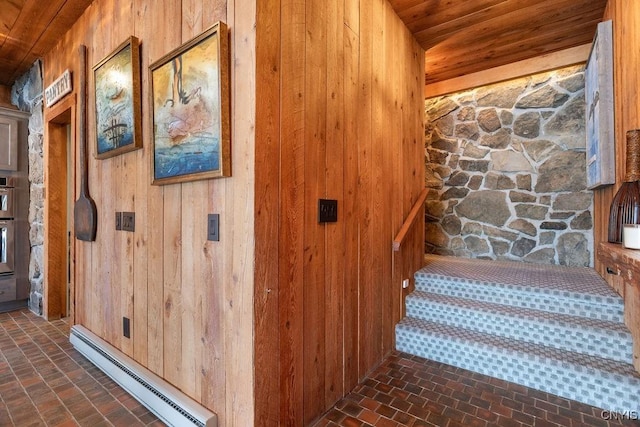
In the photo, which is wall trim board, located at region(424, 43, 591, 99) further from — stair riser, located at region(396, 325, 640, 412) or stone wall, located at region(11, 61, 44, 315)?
stone wall, located at region(11, 61, 44, 315)

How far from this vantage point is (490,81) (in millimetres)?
3574

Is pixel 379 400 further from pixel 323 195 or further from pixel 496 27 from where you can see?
pixel 496 27

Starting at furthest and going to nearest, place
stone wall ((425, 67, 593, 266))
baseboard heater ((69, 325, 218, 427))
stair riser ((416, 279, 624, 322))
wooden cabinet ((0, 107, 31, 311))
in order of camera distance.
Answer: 1. wooden cabinet ((0, 107, 31, 311))
2. stone wall ((425, 67, 593, 266))
3. stair riser ((416, 279, 624, 322))
4. baseboard heater ((69, 325, 218, 427))

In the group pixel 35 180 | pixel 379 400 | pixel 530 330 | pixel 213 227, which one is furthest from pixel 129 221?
pixel 530 330

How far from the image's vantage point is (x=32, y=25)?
8.50ft

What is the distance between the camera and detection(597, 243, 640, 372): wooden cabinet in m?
0.94

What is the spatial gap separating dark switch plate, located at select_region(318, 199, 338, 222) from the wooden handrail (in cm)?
77

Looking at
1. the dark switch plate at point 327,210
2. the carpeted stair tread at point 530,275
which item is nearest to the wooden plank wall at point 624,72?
the carpeted stair tread at point 530,275

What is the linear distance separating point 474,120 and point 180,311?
3.87 m

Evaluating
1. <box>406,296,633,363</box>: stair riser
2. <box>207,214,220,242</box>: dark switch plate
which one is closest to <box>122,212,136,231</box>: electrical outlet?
<box>207,214,220,242</box>: dark switch plate

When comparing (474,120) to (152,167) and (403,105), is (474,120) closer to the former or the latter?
(403,105)

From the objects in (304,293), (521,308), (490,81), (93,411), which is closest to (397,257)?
(521,308)

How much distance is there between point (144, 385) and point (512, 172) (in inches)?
159

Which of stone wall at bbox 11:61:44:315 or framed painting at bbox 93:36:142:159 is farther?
stone wall at bbox 11:61:44:315
